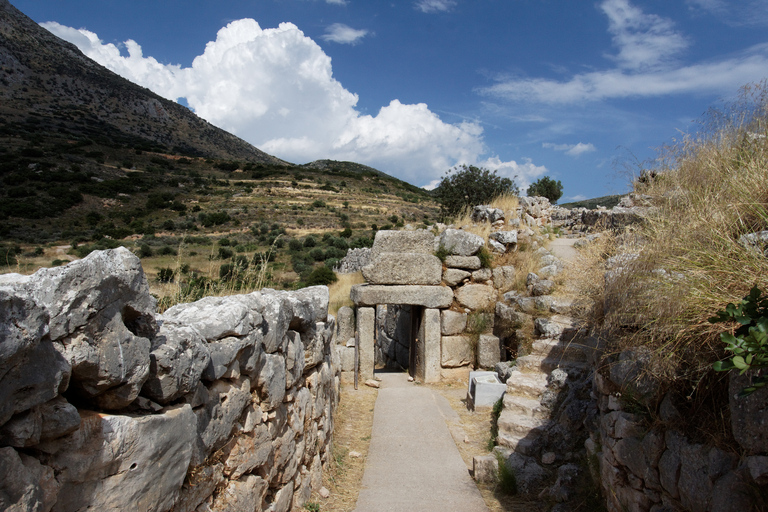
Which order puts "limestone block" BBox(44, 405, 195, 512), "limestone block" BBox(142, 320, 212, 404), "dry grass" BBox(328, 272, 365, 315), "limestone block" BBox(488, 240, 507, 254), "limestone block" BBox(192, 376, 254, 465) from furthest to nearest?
"dry grass" BBox(328, 272, 365, 315) < "limestone block" BBox(488, 240, 507, 254) < "limestone block" BBox(192, 376, 254, 465) < "limestone block" BBox(142, 320, 212, 404) < "limestone block" BBox(44, 405, 195, 512)

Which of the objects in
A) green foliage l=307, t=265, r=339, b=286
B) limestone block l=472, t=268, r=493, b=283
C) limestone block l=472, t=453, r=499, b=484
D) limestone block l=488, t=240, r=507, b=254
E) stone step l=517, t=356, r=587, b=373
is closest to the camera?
limestone block l=472, t=453, r=499, b=484

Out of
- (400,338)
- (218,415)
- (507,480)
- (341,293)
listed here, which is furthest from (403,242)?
(218,415)

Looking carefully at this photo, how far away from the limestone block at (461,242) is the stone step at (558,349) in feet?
9.82

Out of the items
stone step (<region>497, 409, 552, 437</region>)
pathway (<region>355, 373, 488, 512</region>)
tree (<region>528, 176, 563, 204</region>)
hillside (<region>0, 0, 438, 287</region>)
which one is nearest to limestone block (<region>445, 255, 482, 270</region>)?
pathway (<region>355, 373, 488, 512</region>)

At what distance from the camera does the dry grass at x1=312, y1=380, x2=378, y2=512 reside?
15.9 ft

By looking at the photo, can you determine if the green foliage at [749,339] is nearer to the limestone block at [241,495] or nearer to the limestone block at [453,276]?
the limestone block at [241,495]

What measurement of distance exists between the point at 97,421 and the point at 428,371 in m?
8.51

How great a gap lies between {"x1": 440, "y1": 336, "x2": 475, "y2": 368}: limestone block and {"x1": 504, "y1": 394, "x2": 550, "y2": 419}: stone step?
338cm

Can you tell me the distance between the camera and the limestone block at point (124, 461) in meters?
1.56

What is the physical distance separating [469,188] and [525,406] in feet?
49.5

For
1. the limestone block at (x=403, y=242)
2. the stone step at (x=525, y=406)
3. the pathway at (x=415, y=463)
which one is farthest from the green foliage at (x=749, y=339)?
the limestone block at (x=403, y=242)

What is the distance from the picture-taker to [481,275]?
33.7ft

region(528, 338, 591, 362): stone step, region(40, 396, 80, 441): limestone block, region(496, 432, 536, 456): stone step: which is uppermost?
region(40, 396, 80, 441): limestone block

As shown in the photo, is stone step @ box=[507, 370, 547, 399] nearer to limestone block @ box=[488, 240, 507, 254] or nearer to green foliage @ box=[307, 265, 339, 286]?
limestone block @ box=[488, 240, 507, 254]
